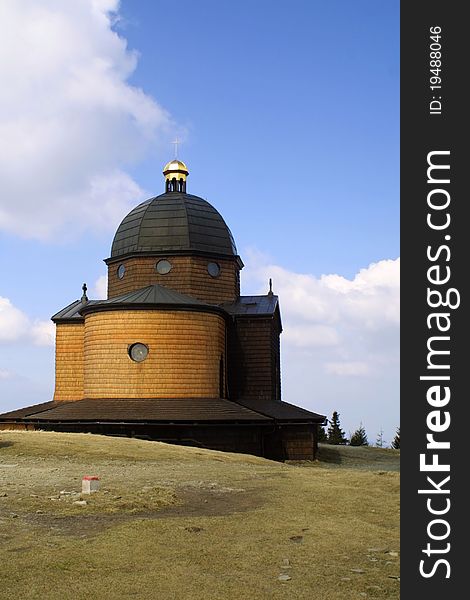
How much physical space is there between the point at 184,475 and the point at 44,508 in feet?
17.2

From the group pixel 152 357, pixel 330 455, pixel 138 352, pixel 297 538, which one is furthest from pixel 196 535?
pixel 330 455

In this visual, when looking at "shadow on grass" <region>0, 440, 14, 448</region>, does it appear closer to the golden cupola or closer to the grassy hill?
the grassy hill

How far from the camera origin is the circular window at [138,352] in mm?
31938

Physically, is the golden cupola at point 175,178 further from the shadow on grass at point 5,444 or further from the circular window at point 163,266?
the shadow on grass at point 5,444

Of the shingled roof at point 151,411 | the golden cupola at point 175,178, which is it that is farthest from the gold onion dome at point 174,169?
the shingled roof at point 151,411

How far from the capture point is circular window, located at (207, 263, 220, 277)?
3866 cm

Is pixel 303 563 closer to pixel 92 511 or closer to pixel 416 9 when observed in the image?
pixel 92 511

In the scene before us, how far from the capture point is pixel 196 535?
10.8 m

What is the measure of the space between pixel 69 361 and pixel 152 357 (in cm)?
873

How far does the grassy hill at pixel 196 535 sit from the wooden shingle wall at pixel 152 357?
1270 centimetres

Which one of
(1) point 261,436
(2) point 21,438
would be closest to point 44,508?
(2) point 21,438

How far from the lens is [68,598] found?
8055mm

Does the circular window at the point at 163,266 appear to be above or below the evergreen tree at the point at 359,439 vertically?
above

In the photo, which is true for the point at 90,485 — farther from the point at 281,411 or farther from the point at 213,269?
the point at 213,269
